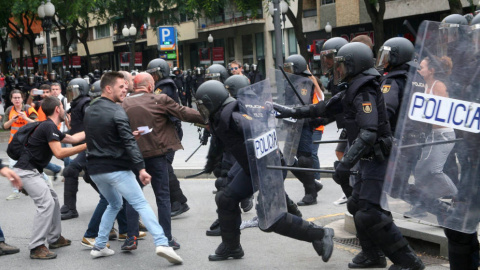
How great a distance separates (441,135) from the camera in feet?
13.5

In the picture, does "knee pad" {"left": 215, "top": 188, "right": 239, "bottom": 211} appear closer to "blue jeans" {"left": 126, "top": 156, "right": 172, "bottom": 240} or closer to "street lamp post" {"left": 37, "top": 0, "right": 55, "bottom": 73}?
"blue jeans" {"left": 126, "top": 156, "right": 172, "bottom": 240}

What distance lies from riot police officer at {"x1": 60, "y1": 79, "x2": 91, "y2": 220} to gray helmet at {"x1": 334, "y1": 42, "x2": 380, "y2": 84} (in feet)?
13.5

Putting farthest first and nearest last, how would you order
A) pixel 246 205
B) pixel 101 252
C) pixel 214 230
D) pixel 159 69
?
pixel 159 69 → pixel 246 205 → pixel 214 230 → pixel 101 252

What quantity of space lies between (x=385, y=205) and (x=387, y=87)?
1679 mm

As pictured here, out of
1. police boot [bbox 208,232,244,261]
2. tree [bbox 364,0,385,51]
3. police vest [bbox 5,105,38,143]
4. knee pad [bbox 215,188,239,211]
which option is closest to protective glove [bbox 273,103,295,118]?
knee pad [bbox 215,188,239,211]

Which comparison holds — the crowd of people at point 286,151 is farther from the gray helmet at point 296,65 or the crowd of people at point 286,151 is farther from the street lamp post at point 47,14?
the street lamp post at point 47,14

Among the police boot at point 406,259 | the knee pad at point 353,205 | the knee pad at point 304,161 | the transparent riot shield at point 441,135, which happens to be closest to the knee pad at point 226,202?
the knee pad at point 353,205

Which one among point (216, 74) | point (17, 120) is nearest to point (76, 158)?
point (216, 74)

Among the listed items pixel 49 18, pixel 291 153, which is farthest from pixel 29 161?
pixel 49 18

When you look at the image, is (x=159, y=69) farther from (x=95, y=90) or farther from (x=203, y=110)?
(x=203, y=110)

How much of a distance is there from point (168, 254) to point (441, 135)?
2793 millimetres

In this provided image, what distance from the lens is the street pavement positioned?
6.20 m

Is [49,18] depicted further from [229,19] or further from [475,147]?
[229,19]

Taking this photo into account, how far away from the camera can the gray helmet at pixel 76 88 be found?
861 centimetres
